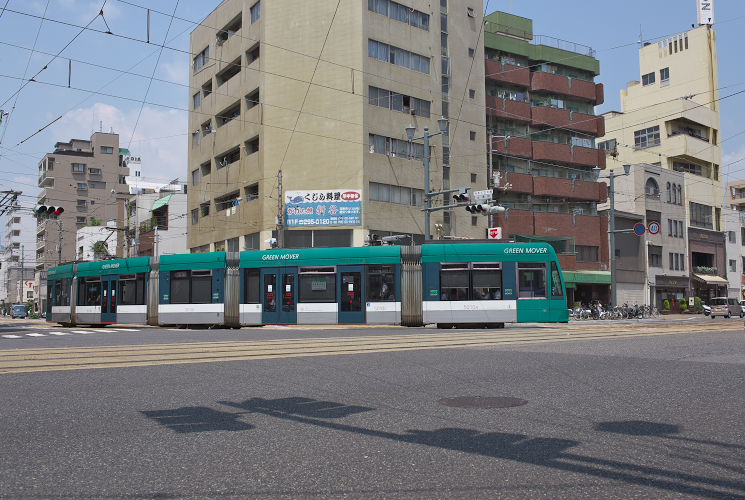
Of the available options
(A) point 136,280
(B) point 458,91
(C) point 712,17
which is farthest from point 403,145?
(C) point 712,17

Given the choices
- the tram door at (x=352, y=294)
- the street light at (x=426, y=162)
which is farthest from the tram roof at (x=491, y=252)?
the street light at (x=426, y=162)

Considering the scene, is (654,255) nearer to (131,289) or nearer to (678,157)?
→ (678,157)

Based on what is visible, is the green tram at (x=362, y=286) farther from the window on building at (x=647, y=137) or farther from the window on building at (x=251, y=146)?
the window on building at (x=647, y=137)

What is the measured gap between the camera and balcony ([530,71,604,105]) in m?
54.2

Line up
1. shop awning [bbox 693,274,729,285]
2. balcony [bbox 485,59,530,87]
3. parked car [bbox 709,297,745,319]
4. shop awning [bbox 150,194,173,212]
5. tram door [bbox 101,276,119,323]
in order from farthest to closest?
shop awning [bbox 693,274,729,285]
shop awning [bbox 150,194,173,212]
balcony [bbox 485,59,530,87]
parked car [bbox 709,297,745,319]
tram door [bbox 101,276,119,323]

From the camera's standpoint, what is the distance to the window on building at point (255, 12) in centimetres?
4478

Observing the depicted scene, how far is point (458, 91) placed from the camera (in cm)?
4741

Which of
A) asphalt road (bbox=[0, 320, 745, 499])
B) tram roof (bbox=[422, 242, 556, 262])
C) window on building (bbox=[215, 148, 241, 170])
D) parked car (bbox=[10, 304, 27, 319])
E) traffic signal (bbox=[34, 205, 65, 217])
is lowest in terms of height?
parked car (bbox=[10, 304, 27, 319])

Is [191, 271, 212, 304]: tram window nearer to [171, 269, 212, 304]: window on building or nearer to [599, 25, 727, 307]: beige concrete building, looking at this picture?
[171, 269, 212, 304]: window on building

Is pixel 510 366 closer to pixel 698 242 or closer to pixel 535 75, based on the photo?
pixel 535 75

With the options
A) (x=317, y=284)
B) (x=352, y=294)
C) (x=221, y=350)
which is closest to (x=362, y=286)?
(x=352, y=294)

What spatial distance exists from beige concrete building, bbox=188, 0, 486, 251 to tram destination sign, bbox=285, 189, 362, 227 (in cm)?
9

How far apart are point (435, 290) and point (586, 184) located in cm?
3737

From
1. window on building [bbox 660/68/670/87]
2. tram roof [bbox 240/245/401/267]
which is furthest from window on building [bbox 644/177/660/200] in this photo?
tram roof [bbox 240/245/401/267]
